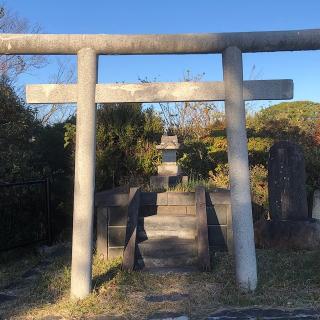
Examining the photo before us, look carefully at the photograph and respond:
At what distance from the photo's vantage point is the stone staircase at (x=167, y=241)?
20.1 feet

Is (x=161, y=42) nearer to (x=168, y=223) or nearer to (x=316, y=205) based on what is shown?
(x=168, y=223)

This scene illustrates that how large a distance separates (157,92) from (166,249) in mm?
2389

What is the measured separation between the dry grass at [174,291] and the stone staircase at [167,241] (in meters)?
0.37

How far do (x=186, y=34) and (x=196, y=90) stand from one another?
2.15 feet

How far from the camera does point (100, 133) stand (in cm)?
922

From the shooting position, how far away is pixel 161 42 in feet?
16.5

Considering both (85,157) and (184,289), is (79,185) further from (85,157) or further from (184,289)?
(184,289)

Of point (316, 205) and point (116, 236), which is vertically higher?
point (316, 205)

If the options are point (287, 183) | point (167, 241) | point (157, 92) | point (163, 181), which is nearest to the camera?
point (157, 92)

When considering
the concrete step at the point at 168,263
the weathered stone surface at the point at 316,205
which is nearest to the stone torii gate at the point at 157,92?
the concrete step at the point at 168,263

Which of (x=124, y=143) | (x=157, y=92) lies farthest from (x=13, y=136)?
(x=157, y=92)

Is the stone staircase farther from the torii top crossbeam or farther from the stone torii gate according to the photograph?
the torii top crossbeam

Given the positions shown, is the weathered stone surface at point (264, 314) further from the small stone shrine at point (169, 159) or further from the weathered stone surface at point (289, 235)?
the small stone shrine at point (169, 159)

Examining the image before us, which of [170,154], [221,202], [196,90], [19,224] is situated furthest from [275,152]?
[19,224]
